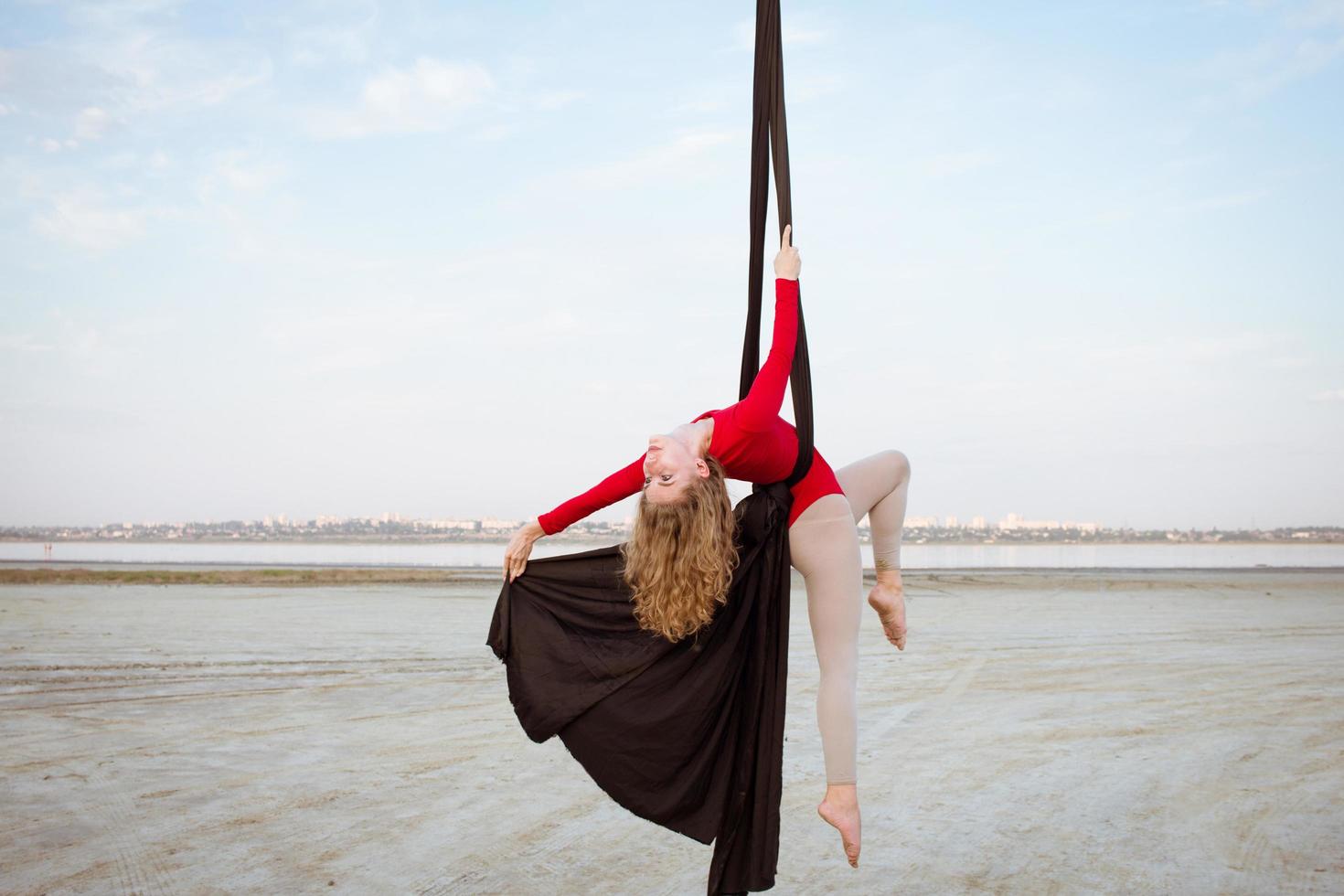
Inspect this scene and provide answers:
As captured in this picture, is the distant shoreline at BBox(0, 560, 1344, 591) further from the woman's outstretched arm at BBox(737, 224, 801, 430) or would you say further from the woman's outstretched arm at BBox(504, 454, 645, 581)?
the woman's outstretched arm at BBox(737, 224, 801, 430)

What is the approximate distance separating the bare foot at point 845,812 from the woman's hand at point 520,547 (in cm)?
142

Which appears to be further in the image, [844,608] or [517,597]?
[517,597]

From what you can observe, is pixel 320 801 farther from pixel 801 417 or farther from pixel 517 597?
pixel 801 417

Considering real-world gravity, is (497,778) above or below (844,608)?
below

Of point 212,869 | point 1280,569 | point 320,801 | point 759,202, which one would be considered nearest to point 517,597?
point 759,202

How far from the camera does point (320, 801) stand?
237 inches

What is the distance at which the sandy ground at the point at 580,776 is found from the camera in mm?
4922

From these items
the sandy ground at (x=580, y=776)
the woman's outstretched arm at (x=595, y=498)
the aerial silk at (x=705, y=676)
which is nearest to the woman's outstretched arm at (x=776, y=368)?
the aerial silk at (x=705, y=676)

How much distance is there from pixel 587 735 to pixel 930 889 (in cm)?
195

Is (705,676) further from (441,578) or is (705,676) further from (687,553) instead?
(441,578)

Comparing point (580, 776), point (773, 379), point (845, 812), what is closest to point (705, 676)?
point (845, 812)

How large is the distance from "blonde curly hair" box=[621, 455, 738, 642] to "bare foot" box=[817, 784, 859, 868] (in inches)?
29.5

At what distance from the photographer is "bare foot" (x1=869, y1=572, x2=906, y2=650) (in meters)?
4.14

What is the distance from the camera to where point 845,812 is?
140 inches
